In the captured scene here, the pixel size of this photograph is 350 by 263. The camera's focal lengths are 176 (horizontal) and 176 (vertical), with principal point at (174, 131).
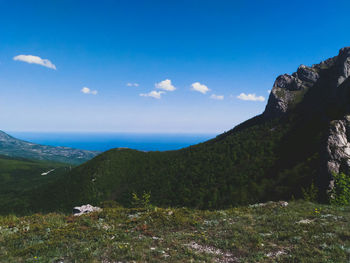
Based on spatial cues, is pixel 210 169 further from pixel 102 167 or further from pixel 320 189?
pixel 102 167

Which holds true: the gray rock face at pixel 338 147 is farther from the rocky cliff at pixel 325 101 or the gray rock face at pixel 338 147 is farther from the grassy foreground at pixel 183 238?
the grassy foreground at pixel 183 238

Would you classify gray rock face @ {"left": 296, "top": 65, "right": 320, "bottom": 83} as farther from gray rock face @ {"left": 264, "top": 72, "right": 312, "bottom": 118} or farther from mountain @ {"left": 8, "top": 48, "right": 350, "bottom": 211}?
mountain @ {"left": 8, "top": 48, "right": 350, "bottom": 211}

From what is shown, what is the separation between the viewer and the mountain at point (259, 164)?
36.0 m

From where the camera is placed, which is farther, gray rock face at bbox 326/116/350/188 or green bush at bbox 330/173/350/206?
gray rock face at bbox 326/116/350/188

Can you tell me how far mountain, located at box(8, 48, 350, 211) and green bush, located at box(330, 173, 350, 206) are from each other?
1.40 meters

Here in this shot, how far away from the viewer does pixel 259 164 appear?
58.8 meters

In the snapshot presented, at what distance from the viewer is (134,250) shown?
9.76 m

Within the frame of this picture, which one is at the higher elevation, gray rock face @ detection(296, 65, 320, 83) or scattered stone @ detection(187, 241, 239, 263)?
gray rock face @ detection(296, 65, 320, 83)

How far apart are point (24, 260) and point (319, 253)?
594 inches

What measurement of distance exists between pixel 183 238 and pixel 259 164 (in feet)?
179

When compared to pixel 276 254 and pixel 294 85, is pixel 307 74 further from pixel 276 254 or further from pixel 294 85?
pixel 276 254

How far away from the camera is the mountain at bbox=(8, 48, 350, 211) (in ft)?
118

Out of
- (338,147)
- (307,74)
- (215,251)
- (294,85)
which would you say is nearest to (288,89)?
(294,85)

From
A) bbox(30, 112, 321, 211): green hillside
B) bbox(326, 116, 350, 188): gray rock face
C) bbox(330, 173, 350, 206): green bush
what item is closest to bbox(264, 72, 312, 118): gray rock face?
bbox(30, 112, 321, 211): green hillside
